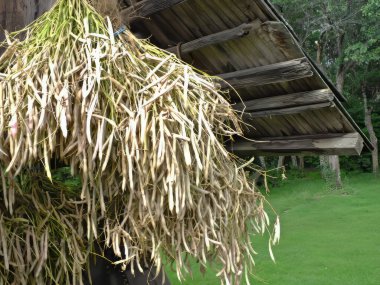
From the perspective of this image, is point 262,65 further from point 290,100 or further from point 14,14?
point 14,14

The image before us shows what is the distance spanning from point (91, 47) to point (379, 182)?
18.6 metres

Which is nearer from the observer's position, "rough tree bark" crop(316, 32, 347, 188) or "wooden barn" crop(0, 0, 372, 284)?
"wooden barn" crop(0, 0, 372, 284)

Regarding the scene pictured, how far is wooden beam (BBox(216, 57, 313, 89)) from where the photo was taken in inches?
112

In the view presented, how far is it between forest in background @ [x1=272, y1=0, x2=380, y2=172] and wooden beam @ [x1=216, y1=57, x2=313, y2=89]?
14.1m

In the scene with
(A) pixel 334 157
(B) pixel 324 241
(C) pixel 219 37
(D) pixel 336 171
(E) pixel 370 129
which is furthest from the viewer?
(E) pixel 370 129

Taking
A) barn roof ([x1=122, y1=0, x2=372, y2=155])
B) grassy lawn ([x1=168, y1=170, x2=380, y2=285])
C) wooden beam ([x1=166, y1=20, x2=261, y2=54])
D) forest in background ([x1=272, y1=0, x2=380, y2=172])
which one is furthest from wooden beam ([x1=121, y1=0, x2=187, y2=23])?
forest in background ([x1=272, y1=0, x2=380, y2=172])

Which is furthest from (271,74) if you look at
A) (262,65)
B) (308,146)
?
(308,146)

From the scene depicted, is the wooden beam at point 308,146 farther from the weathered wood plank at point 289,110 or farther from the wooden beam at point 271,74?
the wooden beam at point 271,74

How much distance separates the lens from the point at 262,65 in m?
3.16

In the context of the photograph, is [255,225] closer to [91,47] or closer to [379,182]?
[91,47]

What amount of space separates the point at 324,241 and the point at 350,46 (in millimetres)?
10050

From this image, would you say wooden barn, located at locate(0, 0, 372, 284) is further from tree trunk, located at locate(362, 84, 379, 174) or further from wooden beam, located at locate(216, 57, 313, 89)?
tree trunk, located at locate(362, 84, 379, 174)

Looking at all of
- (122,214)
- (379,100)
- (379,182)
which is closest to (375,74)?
(379,100)

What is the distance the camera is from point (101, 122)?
1945mm
